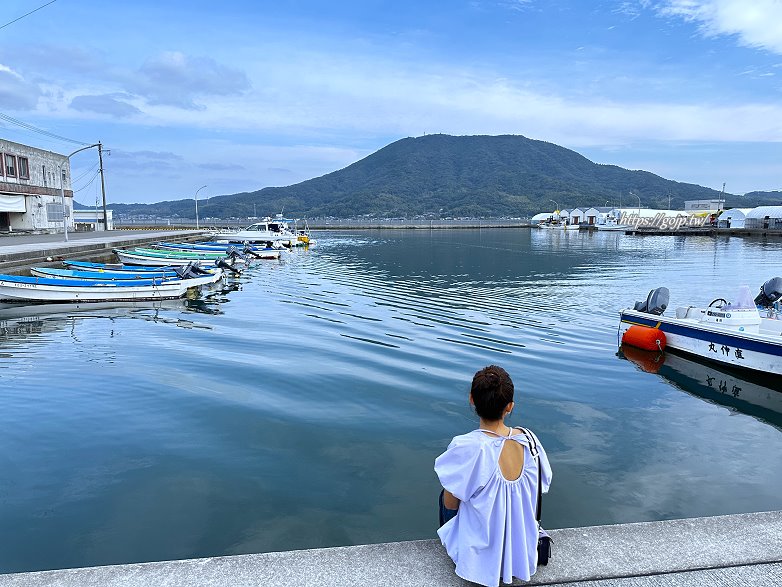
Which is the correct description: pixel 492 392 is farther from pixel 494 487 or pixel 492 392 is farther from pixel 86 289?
pixel 86 289

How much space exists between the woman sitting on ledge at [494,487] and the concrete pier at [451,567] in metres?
0.27

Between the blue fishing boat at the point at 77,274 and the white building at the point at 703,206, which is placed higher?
the white building at the point at 703,206

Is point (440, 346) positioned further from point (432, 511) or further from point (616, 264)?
point (616, 264)

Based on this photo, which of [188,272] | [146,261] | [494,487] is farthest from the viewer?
[146,261]

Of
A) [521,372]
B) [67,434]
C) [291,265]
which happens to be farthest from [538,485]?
[291,265]

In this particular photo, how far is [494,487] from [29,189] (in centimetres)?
5791

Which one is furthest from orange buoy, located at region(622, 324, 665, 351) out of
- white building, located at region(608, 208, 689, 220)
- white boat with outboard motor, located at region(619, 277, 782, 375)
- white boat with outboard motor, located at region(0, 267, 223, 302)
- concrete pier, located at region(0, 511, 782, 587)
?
white building, located at region(608, 208, 689, 220)

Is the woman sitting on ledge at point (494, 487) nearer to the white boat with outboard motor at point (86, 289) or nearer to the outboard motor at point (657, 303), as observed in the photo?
the outboard motor at point (657, 303)

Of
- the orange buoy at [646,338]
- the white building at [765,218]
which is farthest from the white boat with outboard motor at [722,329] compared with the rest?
the white building at [765,218]

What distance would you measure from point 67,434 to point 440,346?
971 centimetres

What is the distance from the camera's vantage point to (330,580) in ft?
12.4

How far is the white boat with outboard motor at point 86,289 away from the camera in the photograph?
72.8ft

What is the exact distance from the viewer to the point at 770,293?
16.3 metres

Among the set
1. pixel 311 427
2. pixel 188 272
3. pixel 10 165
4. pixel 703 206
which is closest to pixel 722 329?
pixel 311 427
